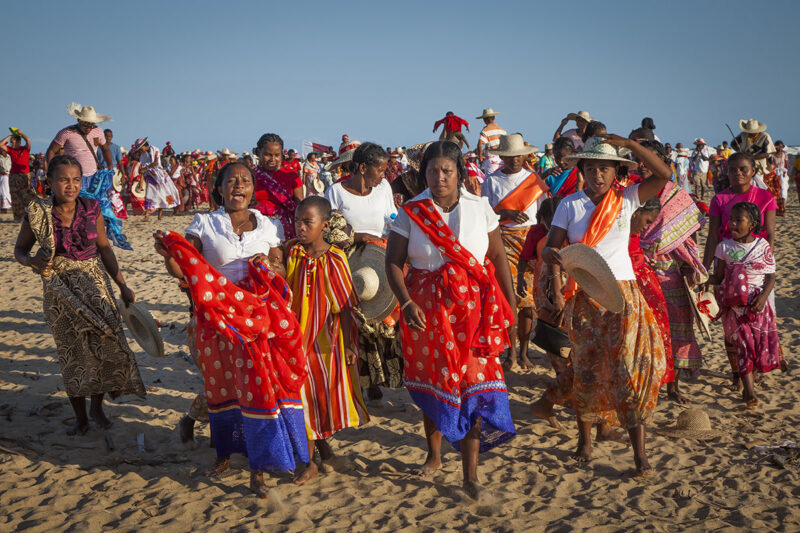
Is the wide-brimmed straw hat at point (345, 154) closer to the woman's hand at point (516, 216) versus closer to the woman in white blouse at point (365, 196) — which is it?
the woman in white blouse at point (365, 196)

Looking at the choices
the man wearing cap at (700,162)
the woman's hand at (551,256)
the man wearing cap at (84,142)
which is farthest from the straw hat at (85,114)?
the man wearing cap at (700,162)

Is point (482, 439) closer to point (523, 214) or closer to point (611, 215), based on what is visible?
point (611, 215)

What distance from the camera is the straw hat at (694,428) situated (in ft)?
15.5

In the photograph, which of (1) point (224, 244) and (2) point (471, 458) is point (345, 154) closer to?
(1) point (224, 244)

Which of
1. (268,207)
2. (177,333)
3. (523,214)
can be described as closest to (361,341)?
Answer: (268,207)

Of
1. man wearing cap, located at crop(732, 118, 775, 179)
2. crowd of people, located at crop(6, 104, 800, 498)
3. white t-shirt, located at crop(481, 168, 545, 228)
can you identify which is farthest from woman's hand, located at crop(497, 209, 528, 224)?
man wearing cap, located at crop(732, 118, 775, 179)

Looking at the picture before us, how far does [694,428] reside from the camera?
15.6ft

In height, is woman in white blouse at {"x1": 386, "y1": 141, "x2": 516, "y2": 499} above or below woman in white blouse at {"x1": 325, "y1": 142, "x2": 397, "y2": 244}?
below

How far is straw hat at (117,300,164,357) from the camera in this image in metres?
4.29

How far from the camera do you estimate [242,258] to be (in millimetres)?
3879

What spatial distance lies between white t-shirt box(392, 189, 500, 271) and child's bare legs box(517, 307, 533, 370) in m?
2.59

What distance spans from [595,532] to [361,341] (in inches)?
80.3

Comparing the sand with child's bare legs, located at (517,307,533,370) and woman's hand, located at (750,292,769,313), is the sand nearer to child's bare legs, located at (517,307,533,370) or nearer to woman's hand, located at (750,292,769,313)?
child's bare legs, located at (517,307,533,370)

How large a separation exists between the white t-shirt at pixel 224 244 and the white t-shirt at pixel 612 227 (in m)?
1.94
